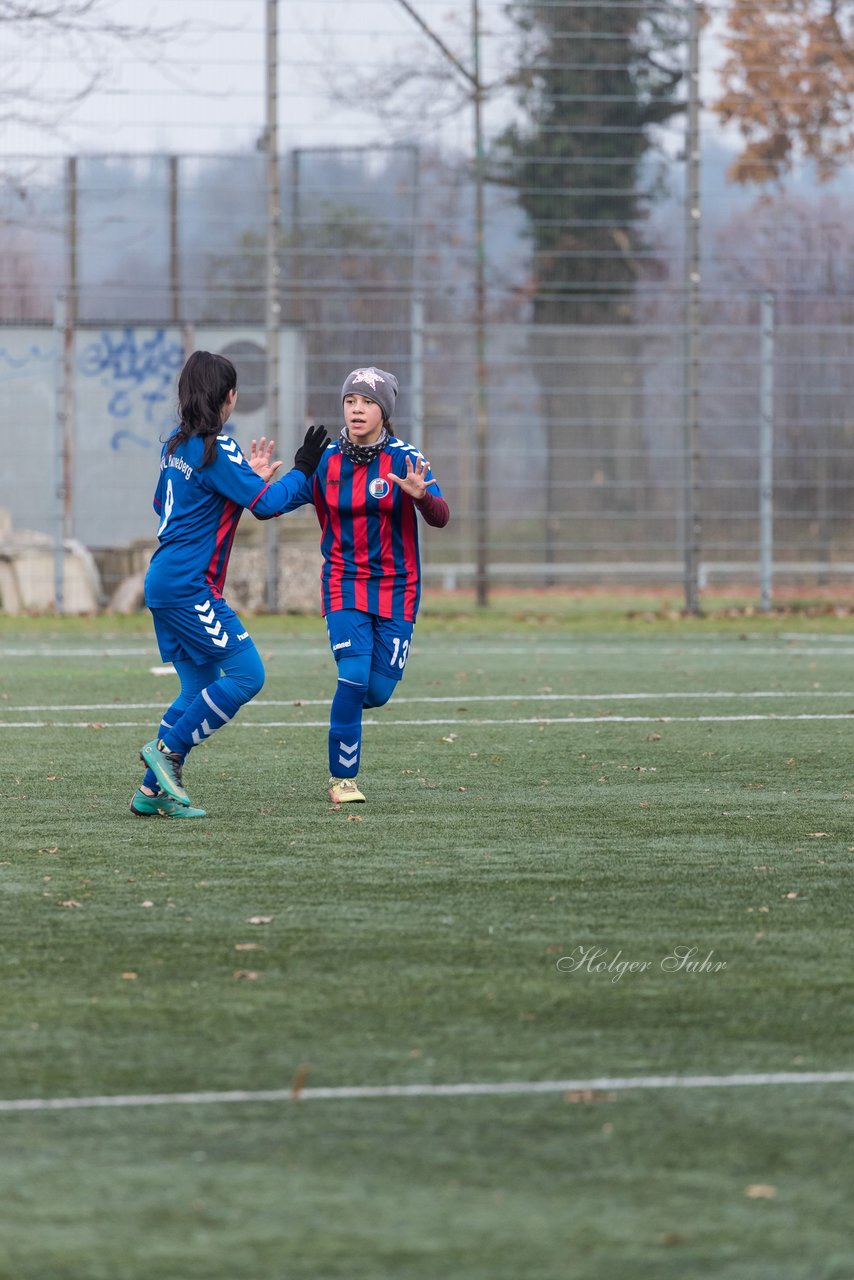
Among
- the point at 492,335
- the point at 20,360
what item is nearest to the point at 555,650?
the point at 492,335

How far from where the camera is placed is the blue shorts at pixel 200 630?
6.73 metres

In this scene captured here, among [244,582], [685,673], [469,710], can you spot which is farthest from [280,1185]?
[244,582]

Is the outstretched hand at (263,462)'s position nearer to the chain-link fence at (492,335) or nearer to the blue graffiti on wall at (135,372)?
the chain-link fence at (492,335)

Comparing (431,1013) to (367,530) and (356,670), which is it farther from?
(367,530)

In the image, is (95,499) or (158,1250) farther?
(95,499)

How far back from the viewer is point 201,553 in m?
6.74

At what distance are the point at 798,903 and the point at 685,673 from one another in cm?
748

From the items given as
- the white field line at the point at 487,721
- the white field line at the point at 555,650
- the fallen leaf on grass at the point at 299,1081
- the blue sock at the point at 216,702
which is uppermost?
the blue sock at the point at 216,702

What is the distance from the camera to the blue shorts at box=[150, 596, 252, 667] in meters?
6.73

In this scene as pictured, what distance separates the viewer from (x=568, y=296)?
19.6 metres

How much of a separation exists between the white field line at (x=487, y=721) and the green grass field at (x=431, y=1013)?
0.91m

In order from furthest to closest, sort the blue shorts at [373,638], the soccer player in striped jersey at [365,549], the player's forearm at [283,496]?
the blue shorts at [373,638] < the soccer player in striped jersey at [365,549] < the player's forearm at [283,496]

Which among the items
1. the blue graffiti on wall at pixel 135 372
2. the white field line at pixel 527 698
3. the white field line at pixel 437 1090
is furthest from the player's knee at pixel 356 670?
the blue graffiti on wall at pixel 135 372

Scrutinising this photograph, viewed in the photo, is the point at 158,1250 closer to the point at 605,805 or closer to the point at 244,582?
the point at 605,805
